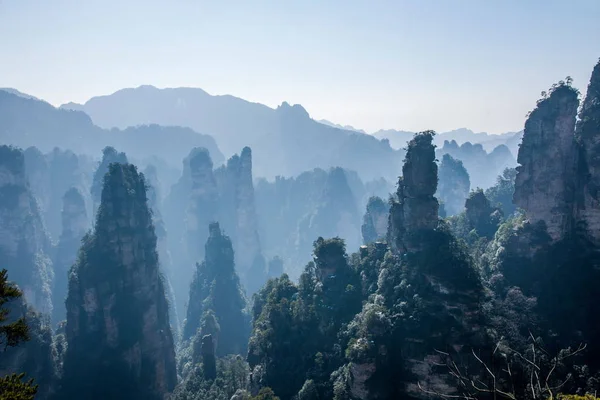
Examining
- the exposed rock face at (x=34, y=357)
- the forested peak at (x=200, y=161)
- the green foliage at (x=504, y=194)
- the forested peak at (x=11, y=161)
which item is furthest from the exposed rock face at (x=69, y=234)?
the green foliage at (x=504, y=194)

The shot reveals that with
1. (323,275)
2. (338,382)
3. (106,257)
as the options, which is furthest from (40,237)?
(338,382)

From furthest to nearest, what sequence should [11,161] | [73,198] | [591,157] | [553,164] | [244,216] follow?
[244,216]
[73,198]
[11,161]
[553,164]
[591,157]

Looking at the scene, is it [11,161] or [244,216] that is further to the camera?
[244,216]

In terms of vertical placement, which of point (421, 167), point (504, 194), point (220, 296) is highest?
point (504, 194)

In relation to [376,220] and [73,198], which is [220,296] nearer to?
[376,220]

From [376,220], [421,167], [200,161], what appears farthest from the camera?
[200,161]

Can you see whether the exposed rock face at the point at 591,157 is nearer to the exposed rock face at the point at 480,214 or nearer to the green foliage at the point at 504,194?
the exposed rock face at the point at 480,214

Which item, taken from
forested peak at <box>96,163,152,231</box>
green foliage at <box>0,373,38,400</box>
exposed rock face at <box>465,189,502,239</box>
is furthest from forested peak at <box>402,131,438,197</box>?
forested peak at <box>96,163,152,231</box>

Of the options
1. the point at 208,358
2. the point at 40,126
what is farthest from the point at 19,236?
the point at 40,126
